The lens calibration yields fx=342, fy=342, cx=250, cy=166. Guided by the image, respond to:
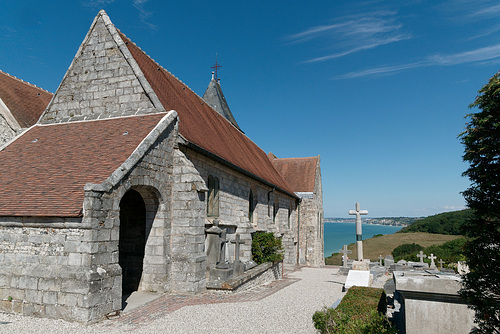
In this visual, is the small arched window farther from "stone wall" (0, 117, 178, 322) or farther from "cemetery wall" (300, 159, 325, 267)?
"cemetery wall" (300, 159, 325, 267)

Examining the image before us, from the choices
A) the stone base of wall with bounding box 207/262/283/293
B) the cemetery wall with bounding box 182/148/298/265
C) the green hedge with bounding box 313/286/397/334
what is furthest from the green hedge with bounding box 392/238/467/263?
the green hedge with bounding box 313/286/397/334

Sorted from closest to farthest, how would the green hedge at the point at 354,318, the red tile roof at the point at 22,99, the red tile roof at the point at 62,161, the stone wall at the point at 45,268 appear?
the green hedge at the point at 354,318, the stone wall at the point at 45,268, the red tile roof at the point at 62,161, the red tile roof at the point at 22,99

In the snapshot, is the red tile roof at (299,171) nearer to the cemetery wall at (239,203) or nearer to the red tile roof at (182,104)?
the cemetery wall at (239,203)

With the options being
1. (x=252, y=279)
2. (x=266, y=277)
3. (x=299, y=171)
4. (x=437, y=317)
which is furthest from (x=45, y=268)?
(x=299, y=171)

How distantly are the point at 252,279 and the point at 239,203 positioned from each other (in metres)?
3.47

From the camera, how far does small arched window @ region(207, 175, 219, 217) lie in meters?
11.7

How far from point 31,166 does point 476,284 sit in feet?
30.8

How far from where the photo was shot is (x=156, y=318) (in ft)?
22.9

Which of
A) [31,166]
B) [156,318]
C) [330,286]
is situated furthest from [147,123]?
[330,286]

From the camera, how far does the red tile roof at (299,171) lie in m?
27.2

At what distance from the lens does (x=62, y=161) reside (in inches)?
332

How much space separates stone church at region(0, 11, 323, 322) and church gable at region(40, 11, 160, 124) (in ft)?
0.12

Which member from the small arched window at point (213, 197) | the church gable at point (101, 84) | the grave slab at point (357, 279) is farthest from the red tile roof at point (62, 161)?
the grave slab at point (357, 279)

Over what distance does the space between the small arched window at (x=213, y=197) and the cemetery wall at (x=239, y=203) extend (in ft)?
0.61
